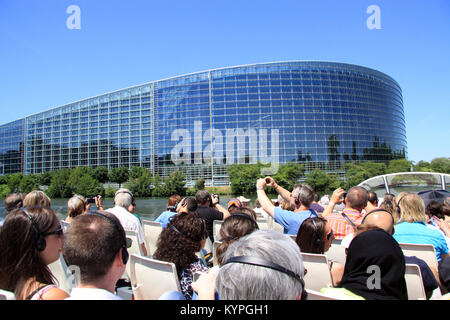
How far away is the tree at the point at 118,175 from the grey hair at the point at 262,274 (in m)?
75.2

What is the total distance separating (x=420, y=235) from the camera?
12.1ft

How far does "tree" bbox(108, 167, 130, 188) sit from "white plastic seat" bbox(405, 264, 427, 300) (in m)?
74.6

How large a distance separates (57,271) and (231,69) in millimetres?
76721

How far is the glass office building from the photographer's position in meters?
71.6

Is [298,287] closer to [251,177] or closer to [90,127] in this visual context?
[251,177]

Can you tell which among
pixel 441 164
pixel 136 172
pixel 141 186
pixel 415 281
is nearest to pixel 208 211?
pixel 415 281

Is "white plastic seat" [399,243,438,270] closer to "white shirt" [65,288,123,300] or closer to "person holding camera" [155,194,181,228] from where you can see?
"white shirt" [65,288,123,300]

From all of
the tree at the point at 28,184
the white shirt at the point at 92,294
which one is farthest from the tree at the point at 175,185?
the white shirt at the point at 92,294

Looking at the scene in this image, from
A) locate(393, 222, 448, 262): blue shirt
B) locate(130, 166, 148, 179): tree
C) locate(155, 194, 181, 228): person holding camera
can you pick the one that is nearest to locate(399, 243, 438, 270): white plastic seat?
locate(393, 222, 448, 262): blue shirt

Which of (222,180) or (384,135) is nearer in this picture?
(222,180)

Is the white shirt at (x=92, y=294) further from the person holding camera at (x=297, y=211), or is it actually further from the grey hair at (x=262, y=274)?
the person holding camera at (x=297, y=211)

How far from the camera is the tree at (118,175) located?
71625mm
